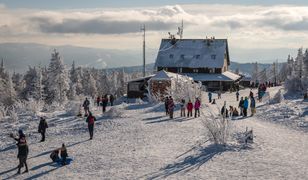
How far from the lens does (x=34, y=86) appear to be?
7331 cm

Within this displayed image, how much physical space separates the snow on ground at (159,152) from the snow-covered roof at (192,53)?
33925mm

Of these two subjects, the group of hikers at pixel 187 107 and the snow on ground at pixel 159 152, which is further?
the group of hikers at pixel 187 107

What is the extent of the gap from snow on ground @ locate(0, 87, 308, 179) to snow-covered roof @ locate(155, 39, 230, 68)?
111 ft

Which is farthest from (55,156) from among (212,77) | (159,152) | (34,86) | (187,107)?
(34,86)

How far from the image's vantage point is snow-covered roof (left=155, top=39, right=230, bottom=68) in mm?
62656

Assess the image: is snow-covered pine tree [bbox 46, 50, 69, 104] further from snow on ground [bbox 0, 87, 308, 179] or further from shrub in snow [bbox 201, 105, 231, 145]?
shrub in snow [bbox 201, 105, 231, 145]

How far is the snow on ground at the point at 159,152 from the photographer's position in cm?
1679

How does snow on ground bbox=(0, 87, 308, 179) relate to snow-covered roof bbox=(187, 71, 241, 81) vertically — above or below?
below

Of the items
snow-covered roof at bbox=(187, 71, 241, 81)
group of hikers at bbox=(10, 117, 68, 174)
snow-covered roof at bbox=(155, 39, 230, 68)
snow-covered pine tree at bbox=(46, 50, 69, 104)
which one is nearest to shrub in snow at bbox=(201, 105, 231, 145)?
group of hikers at bbox=(10, 117, 68, 174)

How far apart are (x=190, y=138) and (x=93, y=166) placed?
19.6 feet

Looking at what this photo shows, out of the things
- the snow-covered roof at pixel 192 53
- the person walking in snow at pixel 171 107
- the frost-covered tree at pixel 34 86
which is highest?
the snow-covered roof at pixel 192 53

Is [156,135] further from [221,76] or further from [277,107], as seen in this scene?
[221,76]

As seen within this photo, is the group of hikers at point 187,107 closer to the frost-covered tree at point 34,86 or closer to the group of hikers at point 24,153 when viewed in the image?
the group of hikers at point 24,153

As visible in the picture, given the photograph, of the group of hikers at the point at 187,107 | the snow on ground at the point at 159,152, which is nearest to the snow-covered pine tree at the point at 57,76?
the snow on ground at the point at 159,152
